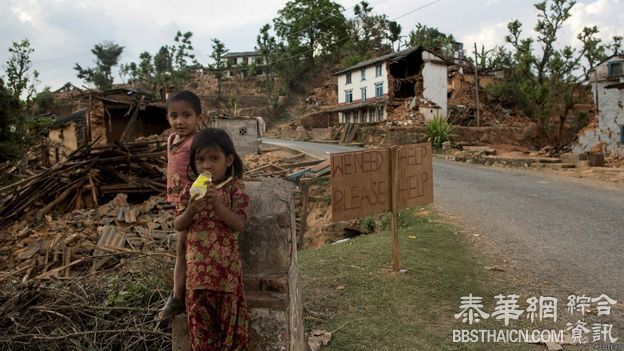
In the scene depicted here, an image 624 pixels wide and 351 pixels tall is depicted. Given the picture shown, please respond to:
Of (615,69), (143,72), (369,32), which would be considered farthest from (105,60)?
(615,69)

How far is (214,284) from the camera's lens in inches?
88.5

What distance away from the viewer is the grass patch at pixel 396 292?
3.55 m

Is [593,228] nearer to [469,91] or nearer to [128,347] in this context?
[128,347]

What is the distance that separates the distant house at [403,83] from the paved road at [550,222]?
20.3 meters

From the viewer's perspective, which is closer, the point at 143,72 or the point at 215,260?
the point at 215,260

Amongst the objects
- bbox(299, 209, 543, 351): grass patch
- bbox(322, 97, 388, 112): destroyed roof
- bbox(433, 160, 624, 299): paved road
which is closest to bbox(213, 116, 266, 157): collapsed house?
bbox(433, 160, 624, 299): paved road

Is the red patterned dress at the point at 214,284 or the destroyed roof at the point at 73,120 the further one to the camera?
the destroyed roof at the point at 73,120

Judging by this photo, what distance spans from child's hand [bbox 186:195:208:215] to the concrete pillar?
0.47 m

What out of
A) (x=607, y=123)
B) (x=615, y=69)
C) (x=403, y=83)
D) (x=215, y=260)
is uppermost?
(x=403, y=83)

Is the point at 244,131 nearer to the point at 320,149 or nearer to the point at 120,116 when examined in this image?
the point at 120,116

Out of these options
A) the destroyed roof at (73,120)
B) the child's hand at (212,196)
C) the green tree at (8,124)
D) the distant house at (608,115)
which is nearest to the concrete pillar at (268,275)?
the child's hand at (212,196)

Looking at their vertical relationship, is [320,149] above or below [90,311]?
above

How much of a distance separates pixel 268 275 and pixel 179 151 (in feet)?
3.42

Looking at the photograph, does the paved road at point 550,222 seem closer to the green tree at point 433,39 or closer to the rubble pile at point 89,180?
the rubble pile at point 89,180
